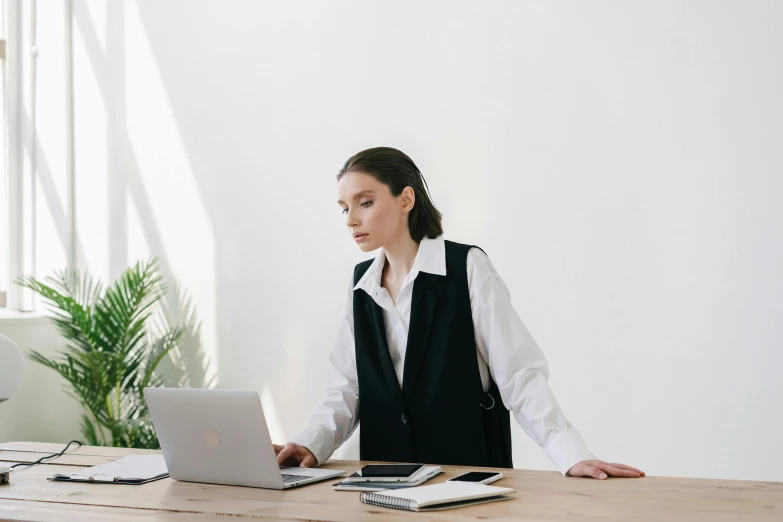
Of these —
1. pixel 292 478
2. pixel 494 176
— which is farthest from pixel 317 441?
pixel 494 176

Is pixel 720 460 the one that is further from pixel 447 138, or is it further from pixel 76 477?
pixel 76 477

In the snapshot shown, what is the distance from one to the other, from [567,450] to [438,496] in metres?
0.50

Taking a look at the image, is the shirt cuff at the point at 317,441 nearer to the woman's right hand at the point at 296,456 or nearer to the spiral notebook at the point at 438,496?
the woman's right hand at the point at 296,456

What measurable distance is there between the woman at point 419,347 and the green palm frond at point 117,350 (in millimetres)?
2537

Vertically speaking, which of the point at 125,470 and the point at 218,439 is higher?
the point at 218,439

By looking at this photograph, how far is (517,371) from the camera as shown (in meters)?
2.30

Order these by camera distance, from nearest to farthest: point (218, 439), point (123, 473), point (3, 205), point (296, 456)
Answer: point (218, 439), point (123, 473), point (296, 456), point (3, 205)

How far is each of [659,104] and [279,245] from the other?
2113 mm

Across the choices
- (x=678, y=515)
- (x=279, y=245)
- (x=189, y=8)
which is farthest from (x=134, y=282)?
(x=678, y=515)

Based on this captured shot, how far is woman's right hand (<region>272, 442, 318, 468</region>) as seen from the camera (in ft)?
7.42

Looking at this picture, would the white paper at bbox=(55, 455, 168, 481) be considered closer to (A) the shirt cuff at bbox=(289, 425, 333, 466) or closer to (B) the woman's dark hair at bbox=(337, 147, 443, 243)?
(A) the shirt cuff at bbox=(289, 425, 333, 466)

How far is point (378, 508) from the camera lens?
1.71 metres

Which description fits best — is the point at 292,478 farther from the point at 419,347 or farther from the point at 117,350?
the point at 117,350

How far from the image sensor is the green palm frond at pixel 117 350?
467cm
